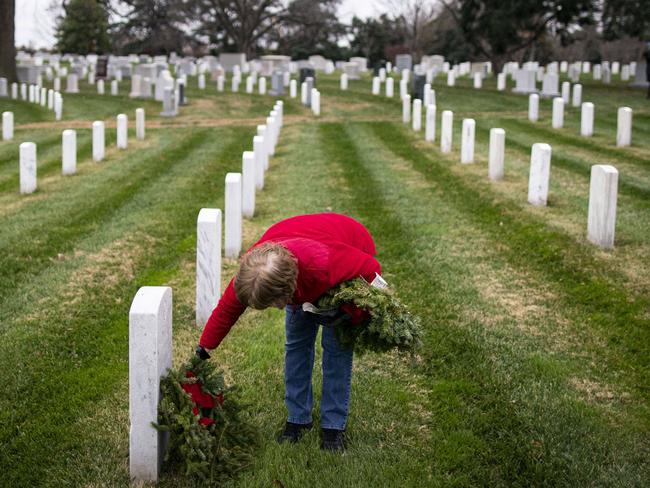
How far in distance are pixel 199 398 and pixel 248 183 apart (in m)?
7.22

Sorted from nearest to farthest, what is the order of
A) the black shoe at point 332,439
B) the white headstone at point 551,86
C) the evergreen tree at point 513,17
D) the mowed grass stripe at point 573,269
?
the black shoe at point 332,439, the mowed grass stripe at point 573,269, the white headstone at point 551,86, the evergreen tree at point 513,17

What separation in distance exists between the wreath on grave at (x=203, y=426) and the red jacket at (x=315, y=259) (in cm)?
26

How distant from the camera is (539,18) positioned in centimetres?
3984

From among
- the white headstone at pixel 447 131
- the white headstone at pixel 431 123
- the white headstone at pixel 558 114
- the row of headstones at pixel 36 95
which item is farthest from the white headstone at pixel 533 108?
the row of headstones at pixel 36 95

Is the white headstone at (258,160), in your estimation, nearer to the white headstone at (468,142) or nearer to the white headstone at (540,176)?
the white headstone at (468,142)

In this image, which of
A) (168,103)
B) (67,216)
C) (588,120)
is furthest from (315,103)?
(67,216)

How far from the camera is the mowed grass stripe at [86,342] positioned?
16.7 feet

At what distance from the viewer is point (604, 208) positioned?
31.3ft

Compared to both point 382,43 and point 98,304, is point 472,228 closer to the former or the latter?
point 98,304

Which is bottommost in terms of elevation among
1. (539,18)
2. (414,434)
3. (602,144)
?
(414,434)

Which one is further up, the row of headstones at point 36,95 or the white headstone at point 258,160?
the row of headstones at point 36,95

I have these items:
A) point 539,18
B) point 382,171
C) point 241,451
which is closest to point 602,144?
point 382,171

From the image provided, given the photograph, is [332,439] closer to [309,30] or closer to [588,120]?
[588,120]

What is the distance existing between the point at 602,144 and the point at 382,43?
47.8 m
